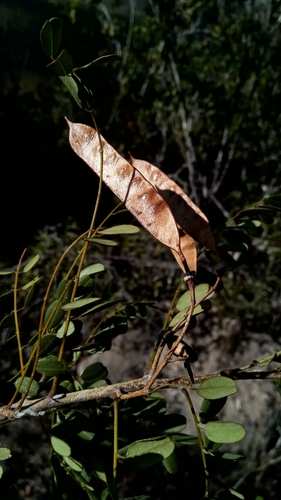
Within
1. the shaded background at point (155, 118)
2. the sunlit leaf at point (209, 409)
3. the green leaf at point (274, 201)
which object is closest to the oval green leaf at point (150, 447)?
the sunlit leaf at point (209, 409)

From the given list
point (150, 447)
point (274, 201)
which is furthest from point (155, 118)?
point (150, 447)

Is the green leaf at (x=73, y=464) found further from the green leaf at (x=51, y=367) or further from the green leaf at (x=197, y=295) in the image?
the green leaf at (x=197, y=295)

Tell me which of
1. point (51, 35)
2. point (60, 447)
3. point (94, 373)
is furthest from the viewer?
point (94, 373)

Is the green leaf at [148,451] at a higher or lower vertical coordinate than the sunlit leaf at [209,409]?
higher

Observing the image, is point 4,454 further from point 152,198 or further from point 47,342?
point 152,198

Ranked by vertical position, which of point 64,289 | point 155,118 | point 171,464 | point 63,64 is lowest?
point 155,118

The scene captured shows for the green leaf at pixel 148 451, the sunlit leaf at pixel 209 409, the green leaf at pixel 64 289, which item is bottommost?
the sunlit leaf at pixel 209 409

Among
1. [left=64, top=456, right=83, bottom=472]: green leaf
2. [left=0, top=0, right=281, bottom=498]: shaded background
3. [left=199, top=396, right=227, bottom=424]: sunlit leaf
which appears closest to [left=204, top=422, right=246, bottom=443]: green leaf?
[left=199, top=396, right=227, bottom=424]: sunlit leaf

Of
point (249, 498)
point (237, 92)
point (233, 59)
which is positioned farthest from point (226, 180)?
point (249, 498)
